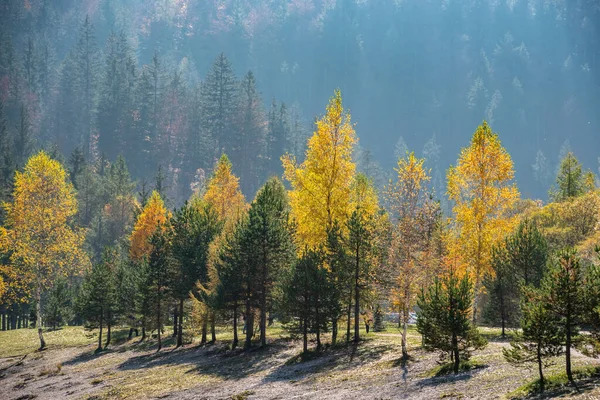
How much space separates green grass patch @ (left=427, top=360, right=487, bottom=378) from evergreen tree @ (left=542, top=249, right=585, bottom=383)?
7512mm

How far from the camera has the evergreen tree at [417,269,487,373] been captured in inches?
1161

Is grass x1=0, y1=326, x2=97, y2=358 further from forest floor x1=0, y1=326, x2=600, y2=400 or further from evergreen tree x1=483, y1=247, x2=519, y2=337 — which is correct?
evergreen tree x1=483, y1=247, x2=519, y2=337

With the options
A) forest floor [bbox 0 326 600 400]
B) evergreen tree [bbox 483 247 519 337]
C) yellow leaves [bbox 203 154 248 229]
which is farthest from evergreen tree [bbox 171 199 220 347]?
evergreen tree [bbox 483 247 519 337]

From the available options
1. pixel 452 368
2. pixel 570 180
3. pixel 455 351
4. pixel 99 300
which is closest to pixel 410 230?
pixel 455 351


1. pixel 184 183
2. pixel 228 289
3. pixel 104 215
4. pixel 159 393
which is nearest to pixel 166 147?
pixel 184 183

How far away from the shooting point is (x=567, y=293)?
2197cm

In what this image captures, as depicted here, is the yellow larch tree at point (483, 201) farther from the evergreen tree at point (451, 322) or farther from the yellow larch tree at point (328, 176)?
the evergreen tree at point (451, 322)

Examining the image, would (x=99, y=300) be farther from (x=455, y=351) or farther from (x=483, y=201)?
(x=455, y=351)

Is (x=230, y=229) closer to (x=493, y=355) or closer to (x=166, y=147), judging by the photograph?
(x=493, y=355)

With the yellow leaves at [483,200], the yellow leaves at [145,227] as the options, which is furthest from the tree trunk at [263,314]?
the yellow leaves at [145,227]

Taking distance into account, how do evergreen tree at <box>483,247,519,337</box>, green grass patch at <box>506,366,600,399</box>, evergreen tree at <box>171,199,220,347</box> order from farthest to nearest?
evergreen tree at <box>171,199,220,347</box>, evergreen tree at <box>483,247,519,337</box>, green grass patch at <box>506,366,600,399</box>

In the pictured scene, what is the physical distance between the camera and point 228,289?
157 feet

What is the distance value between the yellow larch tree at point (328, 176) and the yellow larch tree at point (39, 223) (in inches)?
1338

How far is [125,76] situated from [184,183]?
45.9 meters
